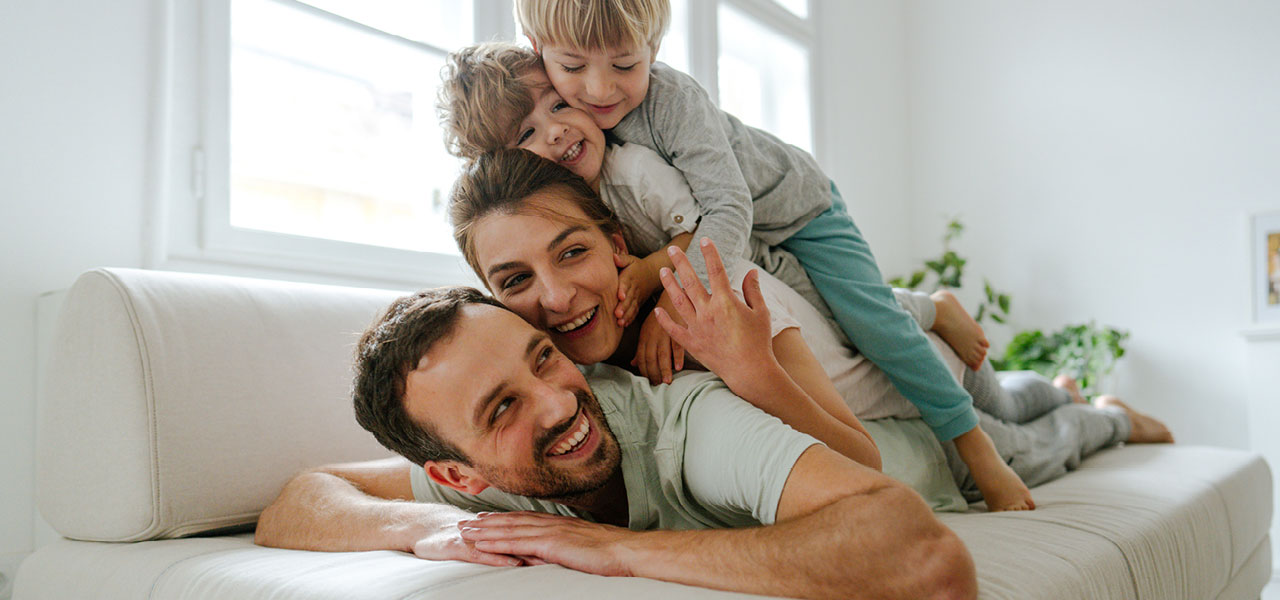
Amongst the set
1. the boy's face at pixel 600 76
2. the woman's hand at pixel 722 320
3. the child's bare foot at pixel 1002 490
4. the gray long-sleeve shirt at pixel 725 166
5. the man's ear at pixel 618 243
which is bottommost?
the child's bare foot at pixel 1002 490

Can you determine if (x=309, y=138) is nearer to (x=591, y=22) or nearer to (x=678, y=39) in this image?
(x=591, y=22)

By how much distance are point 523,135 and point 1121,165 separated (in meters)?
4.00

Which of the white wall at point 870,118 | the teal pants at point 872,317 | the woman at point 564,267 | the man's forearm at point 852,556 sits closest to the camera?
the man's forearm at point 852,556

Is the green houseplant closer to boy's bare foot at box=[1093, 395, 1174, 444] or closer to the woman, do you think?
boy's bare foot at box=[1093, 395, 1174, 444]

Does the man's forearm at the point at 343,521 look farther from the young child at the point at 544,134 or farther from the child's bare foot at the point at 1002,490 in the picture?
the child's bare foot at the point at 1002,490

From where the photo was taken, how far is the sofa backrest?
4.60 ft

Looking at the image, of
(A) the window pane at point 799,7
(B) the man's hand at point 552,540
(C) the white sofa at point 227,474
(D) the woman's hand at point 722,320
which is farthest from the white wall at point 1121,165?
(B) the man's hand at point 552,540

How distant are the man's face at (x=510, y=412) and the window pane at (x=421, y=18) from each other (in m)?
1.87

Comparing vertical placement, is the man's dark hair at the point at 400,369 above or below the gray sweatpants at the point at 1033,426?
above

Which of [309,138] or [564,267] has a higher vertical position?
[309,138]

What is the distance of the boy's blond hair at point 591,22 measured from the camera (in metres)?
1.43

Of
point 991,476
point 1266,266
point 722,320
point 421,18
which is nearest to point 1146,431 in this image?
point 991,476

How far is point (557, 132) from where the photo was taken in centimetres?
149

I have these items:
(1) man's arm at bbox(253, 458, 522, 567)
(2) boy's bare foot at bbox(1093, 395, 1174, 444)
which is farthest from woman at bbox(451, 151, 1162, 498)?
(2) boy's bare foot at bbox(1093, 395, 1174, 444)
